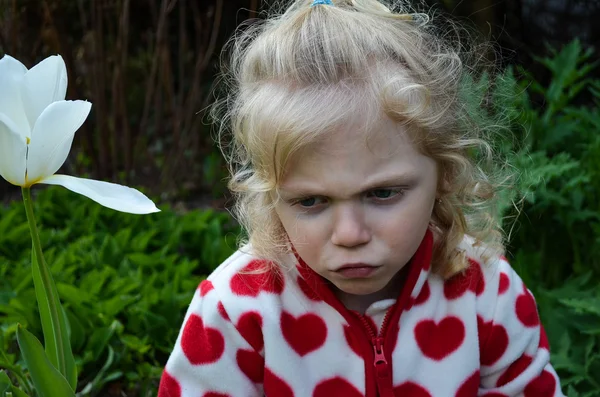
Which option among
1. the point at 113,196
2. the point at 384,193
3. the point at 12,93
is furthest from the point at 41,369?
the point at 384,193

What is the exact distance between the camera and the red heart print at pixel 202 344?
5.89 ft

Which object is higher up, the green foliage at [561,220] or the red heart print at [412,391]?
the red heart print at [412,391]

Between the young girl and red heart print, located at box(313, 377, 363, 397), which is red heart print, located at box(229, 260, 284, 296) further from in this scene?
red heart print, located at box(313, 377, 363, 397)

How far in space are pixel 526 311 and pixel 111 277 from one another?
1491mm

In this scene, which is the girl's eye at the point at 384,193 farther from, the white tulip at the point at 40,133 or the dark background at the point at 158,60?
the dark background at the point at 158,60

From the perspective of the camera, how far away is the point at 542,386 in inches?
74.8

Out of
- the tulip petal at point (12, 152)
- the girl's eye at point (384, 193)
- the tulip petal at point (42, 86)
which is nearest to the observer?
the tulip petal at point (12, 152)

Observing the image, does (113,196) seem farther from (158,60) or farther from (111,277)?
(158,60)

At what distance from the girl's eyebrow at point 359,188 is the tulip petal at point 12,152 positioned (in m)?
0.51

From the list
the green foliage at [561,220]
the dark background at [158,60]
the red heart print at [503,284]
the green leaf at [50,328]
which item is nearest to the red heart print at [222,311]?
the green leaf at [50,328]

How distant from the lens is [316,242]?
1606mm

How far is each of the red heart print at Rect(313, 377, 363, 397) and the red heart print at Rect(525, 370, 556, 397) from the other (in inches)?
15.2

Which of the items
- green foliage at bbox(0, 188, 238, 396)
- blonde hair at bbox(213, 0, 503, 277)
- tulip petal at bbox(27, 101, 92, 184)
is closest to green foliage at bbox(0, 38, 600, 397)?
green foliage at bbox(0, 188, 238, 396)

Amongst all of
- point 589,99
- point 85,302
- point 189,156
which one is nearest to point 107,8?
point 189,156
